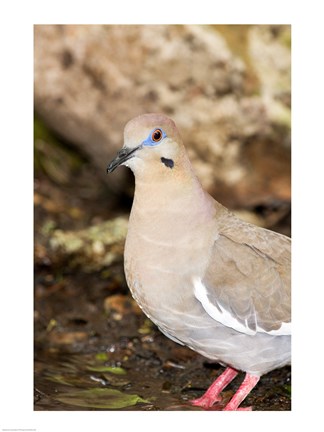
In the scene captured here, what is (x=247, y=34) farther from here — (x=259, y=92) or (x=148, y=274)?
(x=148, y=274)

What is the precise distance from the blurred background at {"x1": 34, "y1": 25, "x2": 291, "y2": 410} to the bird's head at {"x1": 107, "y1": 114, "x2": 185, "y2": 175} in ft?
6.97

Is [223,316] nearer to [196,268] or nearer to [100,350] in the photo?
[196,268]

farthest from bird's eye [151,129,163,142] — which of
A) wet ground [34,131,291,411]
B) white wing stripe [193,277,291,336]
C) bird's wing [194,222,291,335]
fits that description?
wet ground [34,131,291,411]

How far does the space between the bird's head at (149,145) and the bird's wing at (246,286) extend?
0.59 m

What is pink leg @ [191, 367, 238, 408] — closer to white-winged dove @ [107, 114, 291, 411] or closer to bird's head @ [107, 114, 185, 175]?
white-winged dove @ [107, 114, 291, 411]

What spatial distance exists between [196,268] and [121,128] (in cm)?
383

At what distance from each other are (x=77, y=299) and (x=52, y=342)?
28.6 inches

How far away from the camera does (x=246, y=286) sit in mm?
4160

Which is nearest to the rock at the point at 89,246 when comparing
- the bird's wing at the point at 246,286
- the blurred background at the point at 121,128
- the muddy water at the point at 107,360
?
the blurred background at the point at 121,128

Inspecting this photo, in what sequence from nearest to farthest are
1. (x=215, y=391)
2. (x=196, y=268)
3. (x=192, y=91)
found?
1. (x=196, y=268)
2. (x=215, y=391)
3. (x=192, y=91)

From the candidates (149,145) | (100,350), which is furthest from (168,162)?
(100,350)

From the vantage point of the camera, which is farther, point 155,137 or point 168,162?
point 168,162

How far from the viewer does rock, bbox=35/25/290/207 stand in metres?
6.95

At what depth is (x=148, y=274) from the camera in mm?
4133
